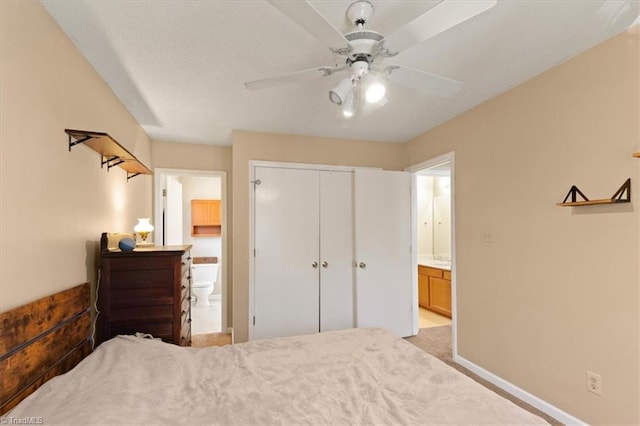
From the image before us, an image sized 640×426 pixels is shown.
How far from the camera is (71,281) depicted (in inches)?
73.0

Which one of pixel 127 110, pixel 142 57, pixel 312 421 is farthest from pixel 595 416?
pixel 127 110

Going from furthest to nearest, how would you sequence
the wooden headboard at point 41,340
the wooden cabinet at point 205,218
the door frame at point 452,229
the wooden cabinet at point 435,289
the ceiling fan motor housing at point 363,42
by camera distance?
the wooden cabinet at point 205,218, the wooden cabinet at point 435,289, the door frame at point 452,229, the ceiling fan motor housing at point 363,42, the wooden headboard at point 41,340

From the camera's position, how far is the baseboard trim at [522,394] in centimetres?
216

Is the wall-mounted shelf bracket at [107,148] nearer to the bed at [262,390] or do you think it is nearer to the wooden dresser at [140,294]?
the wooden dresser at [140,294]

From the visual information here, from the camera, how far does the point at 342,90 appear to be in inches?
62.3

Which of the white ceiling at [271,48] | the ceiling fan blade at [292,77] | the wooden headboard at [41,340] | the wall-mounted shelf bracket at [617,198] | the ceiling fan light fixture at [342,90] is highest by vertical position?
the white ceiling at [271,48]

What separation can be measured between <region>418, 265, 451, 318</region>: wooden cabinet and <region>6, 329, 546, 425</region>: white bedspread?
3.24 metres

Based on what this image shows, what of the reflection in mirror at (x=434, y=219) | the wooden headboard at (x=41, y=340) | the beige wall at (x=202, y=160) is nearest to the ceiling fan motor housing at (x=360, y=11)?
the wooden headboard at (x=41, y=340)

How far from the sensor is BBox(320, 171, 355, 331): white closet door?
3.71 meters

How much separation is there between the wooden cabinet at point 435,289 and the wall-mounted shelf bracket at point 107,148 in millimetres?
4182

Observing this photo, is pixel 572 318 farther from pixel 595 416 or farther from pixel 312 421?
pixel 312 421

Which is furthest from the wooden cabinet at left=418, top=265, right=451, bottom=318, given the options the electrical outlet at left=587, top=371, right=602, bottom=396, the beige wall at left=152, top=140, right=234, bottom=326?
the beige wall at left=152, top=140, right=234, bottom=326

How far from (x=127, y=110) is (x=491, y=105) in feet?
10.5

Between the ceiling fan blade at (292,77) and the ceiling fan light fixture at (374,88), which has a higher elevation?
the ceiling fan blade at (292,77)
